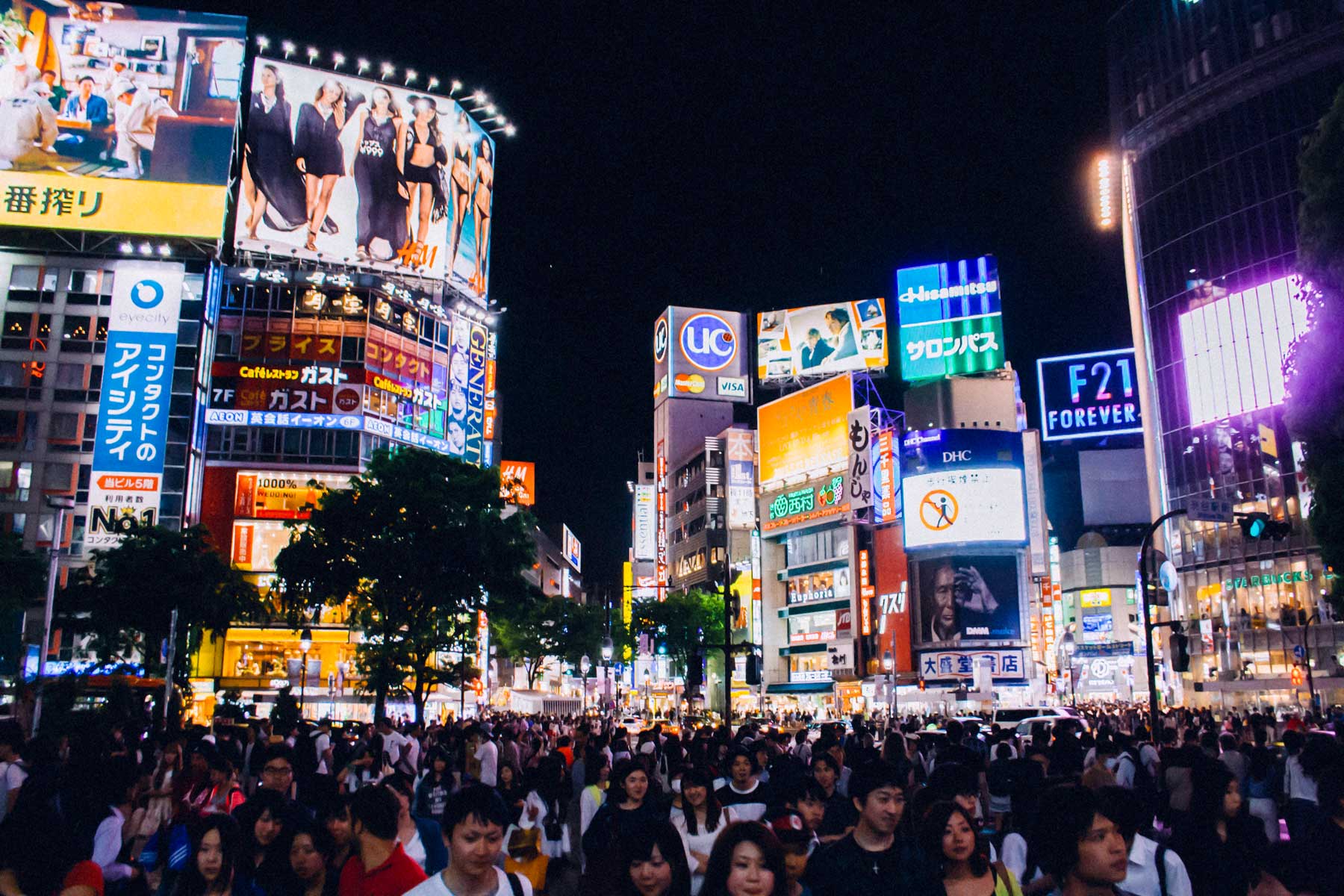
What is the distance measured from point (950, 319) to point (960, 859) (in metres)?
79.0

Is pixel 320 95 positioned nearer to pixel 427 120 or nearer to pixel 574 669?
pixel 427 120

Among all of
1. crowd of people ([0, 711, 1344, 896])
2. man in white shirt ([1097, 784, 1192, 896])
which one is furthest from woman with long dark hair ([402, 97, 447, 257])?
man in white shirt ([1097, 784, 1192, 896])

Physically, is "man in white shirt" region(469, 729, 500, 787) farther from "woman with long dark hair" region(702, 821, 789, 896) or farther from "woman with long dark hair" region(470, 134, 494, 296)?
"woman with long dark hair" region(470, 134, 494, 296)

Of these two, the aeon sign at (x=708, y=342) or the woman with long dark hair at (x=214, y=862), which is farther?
the aeon sign at (x=708, y=342)

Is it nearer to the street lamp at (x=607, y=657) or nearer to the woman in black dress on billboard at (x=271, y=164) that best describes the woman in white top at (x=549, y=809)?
the woman in black dress on billboard at (x=271, y=164)

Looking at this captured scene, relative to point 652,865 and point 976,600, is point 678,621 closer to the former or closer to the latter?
point 976,600

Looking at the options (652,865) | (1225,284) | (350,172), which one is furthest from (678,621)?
(652,865)

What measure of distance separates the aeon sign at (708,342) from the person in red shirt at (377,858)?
113m

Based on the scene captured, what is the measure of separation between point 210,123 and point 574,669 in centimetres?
5060

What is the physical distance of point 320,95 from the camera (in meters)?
63.6

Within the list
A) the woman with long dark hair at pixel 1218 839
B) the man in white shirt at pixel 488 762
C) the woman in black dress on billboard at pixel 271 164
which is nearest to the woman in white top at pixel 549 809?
the woman with long dark hair at pixel 1218 839

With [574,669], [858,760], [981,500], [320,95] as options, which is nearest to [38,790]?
[858,760]

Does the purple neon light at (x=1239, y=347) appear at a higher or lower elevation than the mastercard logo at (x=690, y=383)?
lower

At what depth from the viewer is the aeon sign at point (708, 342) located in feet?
388
